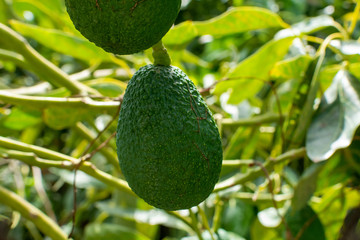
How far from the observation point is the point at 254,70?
88 cm

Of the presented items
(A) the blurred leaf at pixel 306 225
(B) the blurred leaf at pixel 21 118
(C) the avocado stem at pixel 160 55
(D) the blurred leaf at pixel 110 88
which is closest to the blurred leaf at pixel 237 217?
(A) the blurred leaf at pixel 306 225

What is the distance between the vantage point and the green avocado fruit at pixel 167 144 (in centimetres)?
43

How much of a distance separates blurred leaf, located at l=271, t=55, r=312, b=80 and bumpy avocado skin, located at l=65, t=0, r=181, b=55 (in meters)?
0.47

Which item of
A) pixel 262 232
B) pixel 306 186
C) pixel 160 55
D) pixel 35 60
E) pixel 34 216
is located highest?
pixel 35 60

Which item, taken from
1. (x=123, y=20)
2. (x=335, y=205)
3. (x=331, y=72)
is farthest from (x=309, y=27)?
(x=123, y=20)

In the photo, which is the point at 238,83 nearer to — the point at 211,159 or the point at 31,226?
the point at 211,159

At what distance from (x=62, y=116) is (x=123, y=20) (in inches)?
18.9

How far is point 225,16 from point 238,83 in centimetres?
14

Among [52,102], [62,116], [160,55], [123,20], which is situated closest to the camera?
[123,20]

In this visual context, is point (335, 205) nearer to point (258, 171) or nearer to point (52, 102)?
point (258, 171)

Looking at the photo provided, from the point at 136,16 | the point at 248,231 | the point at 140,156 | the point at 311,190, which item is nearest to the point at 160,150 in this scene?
the point at 140,156

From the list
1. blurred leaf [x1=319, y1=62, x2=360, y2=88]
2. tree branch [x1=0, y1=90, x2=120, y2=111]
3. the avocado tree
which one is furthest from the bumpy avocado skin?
blurred leaf [x1=319, y1=62, x2=360, y2=88]

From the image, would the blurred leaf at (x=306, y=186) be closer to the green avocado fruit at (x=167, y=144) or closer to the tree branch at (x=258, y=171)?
the tree branch at (x=258, y=171)

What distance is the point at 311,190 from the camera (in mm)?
787
